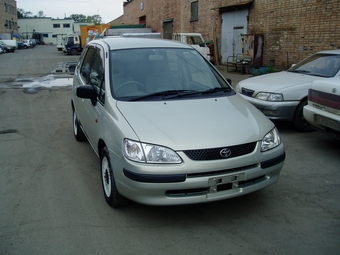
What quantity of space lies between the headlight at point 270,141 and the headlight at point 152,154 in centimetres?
95

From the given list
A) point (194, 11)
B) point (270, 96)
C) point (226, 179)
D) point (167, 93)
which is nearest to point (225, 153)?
point (226, 179)

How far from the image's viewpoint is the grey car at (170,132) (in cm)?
305

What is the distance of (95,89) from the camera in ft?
14.4

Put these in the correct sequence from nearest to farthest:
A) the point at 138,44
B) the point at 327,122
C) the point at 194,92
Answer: the point at 194,92 → the point at 138,44 → the point at 327,122

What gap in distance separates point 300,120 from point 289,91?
61cm

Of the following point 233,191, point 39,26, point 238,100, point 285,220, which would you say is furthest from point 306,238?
point 39,26

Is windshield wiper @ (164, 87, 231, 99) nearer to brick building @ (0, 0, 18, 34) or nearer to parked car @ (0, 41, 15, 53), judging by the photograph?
parked car @ (0, 41, 15, 53)

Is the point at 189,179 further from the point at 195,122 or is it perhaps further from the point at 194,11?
the point at 194,11

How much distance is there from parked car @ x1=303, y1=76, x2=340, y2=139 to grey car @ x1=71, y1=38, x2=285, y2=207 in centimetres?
164

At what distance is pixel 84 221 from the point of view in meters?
3.40

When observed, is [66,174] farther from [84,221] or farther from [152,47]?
[152,47]

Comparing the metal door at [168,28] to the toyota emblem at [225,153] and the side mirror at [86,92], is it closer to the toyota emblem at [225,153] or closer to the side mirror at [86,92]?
the side mirror at [86,92]

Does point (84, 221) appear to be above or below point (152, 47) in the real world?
below

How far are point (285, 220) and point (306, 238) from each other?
336 mm
